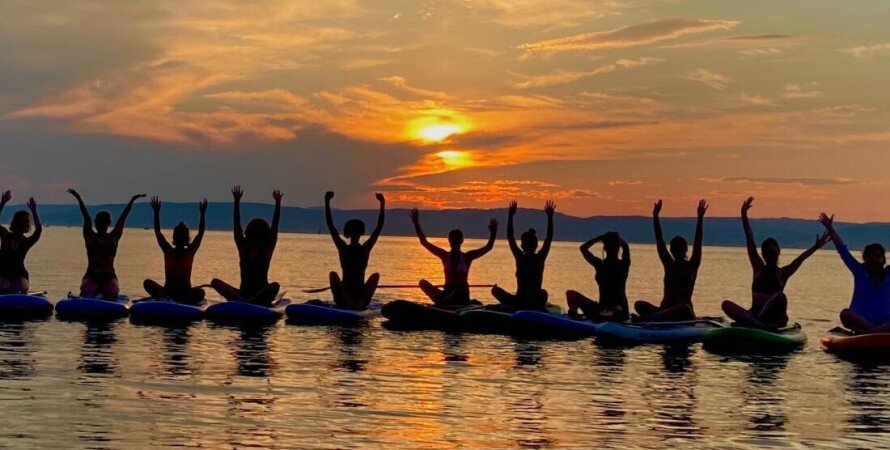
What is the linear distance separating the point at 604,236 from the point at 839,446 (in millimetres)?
11710

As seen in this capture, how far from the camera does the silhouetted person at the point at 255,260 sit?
26531 millimetres

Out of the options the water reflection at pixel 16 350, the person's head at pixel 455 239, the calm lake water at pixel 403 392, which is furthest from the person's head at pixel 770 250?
the water reflection at pixel 16 350

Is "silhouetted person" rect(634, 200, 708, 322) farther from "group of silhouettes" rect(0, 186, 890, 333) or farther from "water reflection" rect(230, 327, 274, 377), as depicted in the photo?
"water reflection" rect(230, 327, 274, 377)

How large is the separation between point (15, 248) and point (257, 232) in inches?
228

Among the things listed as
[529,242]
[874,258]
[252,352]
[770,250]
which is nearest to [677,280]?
[770,250]

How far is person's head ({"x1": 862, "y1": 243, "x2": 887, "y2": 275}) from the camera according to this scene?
23078mm

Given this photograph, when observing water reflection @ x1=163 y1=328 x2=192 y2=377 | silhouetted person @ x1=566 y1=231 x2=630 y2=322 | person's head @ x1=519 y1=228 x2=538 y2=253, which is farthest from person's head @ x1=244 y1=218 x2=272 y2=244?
silhouetted person @ x1=566 y1=231 x2=630 y2=322

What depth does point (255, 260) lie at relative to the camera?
2680 centimetres

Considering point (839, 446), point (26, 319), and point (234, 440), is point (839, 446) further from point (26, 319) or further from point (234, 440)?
point (26, 319)

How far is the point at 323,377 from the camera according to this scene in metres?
18.8

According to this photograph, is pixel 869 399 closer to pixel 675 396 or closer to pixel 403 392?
pixel 675 396

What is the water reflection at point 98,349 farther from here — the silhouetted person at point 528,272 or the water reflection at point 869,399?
the water reflection at point 869,399

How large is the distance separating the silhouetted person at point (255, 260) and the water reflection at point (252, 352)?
1031mm

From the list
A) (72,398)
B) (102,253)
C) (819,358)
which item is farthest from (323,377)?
(819,358)
